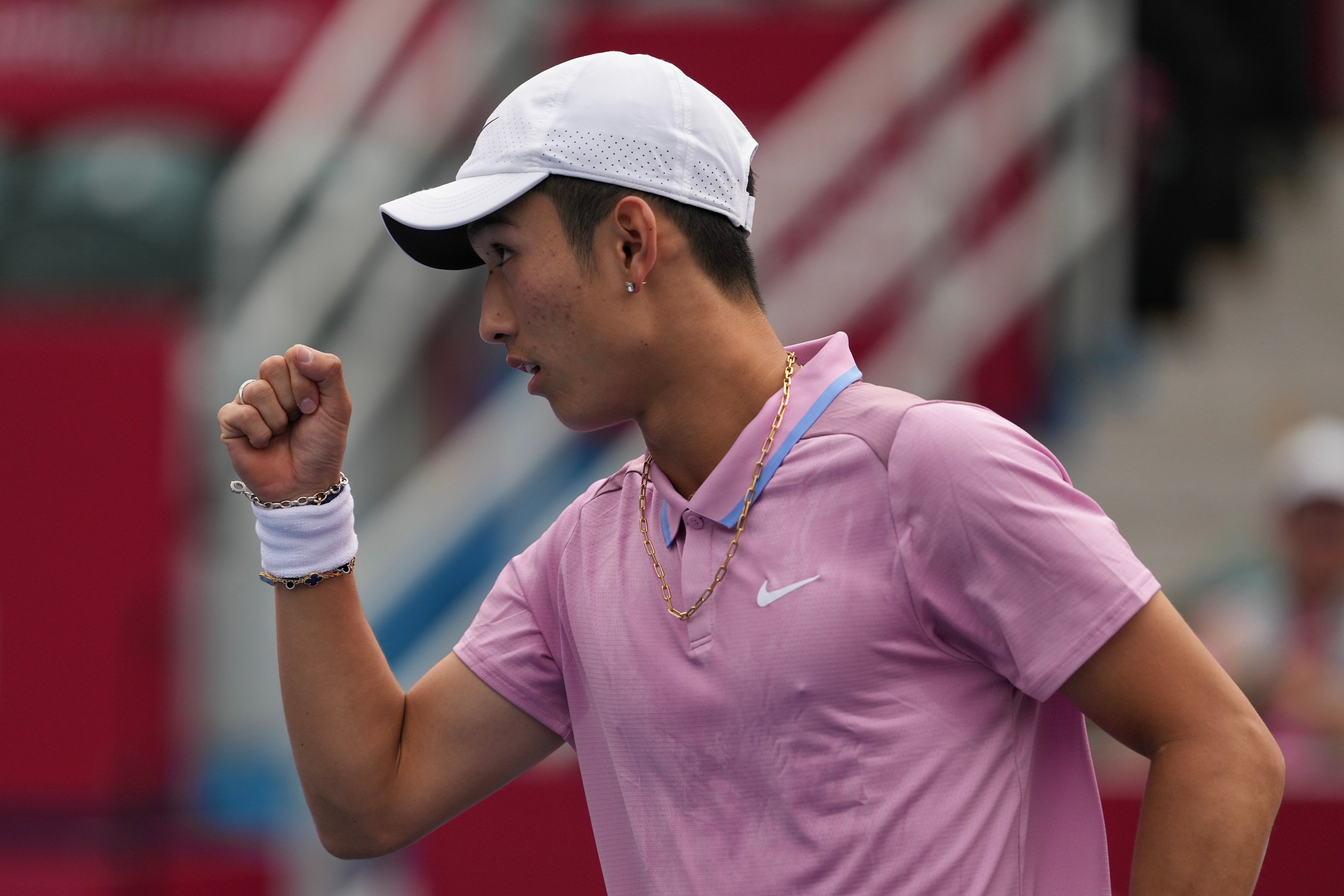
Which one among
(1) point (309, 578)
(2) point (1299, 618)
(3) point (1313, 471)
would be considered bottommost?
(2) point (1299, 618)

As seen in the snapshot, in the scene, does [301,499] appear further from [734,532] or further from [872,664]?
Answer: [872,664]

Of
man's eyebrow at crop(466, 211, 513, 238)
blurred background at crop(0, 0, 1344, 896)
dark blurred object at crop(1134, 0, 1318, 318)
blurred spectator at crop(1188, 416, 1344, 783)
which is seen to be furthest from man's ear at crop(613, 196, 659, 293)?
dark blurred object at crop(1134, 0, 1318, 318)

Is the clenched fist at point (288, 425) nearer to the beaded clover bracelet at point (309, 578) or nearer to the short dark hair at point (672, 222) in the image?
the beaded clover bracelet at point (309, 578)

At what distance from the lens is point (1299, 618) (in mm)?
4871

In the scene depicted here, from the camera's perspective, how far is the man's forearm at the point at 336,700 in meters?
2.20

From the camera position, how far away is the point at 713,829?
197cm

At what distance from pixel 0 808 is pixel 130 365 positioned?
134 cm

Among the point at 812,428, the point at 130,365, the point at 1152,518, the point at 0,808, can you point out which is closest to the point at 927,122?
the point at 1152,518

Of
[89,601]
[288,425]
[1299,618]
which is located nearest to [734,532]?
[288,425]

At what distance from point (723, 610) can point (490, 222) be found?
21.3 inches

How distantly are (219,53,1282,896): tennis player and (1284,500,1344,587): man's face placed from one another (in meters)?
3.17

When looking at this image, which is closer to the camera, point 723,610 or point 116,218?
point 723,610

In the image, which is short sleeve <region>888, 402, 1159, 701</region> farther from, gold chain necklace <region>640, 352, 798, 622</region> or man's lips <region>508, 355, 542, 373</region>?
man's lips <region>508, 355, 542, 373</region>

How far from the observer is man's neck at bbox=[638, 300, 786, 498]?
2104 mm
